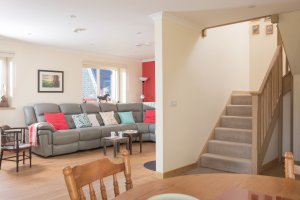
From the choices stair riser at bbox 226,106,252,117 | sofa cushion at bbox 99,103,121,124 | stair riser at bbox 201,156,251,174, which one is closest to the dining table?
stair riser at bbox 201,156,251,174

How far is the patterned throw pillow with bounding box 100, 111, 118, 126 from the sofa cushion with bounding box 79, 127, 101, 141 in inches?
27.0

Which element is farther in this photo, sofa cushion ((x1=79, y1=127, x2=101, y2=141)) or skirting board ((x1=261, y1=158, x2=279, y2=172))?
sofa cushion ((x1=79, y1=127, x2=101, y2=141))

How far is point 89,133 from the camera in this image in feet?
18.9

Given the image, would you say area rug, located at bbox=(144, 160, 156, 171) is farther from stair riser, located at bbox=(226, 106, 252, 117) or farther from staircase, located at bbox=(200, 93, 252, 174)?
stair riser, located at bbox=(226, 106, 252, 117)

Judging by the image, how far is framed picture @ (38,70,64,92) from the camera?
20.4ft

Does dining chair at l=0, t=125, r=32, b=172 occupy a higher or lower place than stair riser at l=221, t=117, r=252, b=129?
lower

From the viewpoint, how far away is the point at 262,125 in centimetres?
407

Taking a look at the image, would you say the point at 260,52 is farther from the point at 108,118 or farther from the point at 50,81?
the point at 50,81

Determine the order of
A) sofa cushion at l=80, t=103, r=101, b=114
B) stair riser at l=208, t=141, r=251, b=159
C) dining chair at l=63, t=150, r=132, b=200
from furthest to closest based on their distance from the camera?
1. sofa cushion at l=80, t=103, r=101, b=114
2. stair riser at l=208, t=141, r=251, b=159
3. dining chair at l=63, t=150, r=132, b=200

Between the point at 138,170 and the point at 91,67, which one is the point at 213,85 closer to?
the point at 138,170

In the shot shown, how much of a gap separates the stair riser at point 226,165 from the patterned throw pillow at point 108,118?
2.88 metres

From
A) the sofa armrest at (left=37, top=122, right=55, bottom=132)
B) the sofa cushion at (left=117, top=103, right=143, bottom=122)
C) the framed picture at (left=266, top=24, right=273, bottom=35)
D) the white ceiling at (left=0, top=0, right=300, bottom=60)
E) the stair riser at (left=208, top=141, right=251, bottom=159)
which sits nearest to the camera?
the white ceiling at (left=0, top=0, right=300, bottom=60)

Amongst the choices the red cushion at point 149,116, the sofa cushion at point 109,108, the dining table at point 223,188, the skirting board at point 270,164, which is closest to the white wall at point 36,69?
the sofa cushion at point 109,108

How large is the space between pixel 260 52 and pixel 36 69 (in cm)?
523
